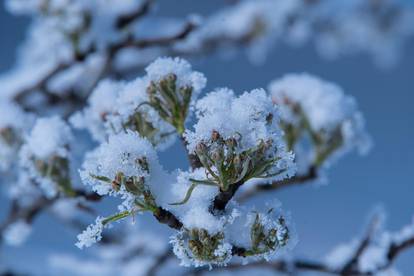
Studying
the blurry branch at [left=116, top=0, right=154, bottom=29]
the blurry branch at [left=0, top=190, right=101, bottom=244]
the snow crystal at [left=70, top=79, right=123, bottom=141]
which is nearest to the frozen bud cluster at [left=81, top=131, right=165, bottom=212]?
the snow crystal at [left=70, top=79, right=123, bottom=141]

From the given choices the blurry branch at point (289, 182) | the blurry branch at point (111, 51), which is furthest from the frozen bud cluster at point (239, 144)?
the blurry branch at point (111, 51)

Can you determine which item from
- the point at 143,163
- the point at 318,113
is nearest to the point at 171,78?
the point at 143,163

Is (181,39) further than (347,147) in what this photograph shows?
Yes

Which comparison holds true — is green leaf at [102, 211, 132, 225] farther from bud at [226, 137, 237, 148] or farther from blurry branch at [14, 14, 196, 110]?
blurry branch at [14, 14, 196, 110]

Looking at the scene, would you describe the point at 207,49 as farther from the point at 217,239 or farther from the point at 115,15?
the point at 217,239

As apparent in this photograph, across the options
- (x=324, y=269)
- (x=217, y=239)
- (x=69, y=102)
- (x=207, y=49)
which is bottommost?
(x=217, y=239)

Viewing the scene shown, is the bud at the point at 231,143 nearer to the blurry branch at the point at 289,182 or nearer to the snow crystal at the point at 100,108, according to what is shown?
the snow crystal at the point at 100,108

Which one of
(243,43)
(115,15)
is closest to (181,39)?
(115,15)
